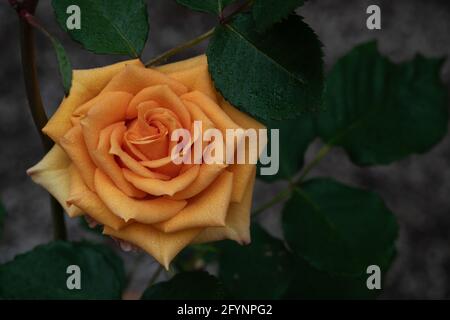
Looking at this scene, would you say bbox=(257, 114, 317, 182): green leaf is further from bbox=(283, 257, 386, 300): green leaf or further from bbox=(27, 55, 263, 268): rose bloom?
bbox=(27, 55, 263, 268): rose bloom

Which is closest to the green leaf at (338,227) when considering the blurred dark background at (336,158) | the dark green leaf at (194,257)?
the dark green leaf at (194,257)

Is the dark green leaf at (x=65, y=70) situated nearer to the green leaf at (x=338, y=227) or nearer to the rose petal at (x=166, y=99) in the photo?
the rose petal at (x=166, y=99)

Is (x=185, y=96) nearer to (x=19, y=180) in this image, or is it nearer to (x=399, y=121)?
(x=399, y=121)

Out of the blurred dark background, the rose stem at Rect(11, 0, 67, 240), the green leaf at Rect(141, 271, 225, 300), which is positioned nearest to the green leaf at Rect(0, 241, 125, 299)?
the green leaf at Rect(141, 271, 225, 300)

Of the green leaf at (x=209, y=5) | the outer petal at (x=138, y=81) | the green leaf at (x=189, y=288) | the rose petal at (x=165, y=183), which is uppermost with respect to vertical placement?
the green leaf at (x=209, y=5)

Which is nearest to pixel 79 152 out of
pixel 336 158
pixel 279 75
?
pixel 279 75

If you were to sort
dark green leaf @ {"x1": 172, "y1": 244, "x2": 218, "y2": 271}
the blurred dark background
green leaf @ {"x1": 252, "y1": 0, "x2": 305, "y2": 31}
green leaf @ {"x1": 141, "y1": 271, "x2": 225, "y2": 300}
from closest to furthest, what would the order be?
green leaf @ {"x1": 252, "y1": 0, "x2": 305, "y2": 31} → green leaf @ {"x1": 141, "y1": 271, "x2": 225, "y2": 300} → dark green leaf @ {"x1": 172, "y1": 244, "x2": 218, "y2": 271} → the blurred dark background
